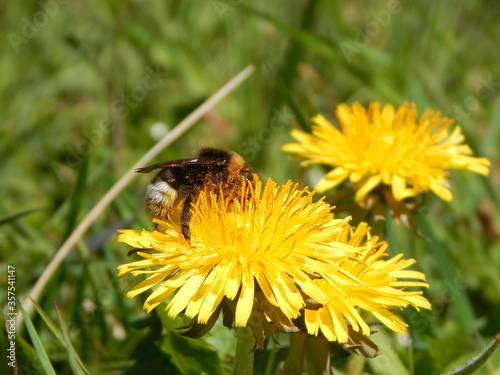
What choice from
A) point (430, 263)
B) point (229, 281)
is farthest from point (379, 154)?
point (430, 263)

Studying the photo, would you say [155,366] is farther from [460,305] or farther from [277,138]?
[277,138]

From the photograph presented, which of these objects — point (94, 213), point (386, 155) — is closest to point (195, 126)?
point (94, 213)

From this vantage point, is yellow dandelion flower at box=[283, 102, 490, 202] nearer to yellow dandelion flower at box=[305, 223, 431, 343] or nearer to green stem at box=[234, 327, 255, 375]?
yellow dandelion flower at box=[305, 223, 431, 343]

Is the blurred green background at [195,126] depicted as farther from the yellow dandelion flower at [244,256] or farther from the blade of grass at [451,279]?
the yellow dandelion flower at [244,256]

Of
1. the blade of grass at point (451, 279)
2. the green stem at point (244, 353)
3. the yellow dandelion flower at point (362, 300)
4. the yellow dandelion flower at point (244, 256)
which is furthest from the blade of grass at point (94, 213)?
the blade of grass at point (451, 279)

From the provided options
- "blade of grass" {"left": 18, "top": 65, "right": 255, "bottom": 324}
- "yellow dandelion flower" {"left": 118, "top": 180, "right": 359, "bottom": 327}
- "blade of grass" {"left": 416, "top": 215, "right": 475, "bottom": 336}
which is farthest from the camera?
"blade of grass" {"left": 416, "top": 215, "right": 475, "bottom": 336}

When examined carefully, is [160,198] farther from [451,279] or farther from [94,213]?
[451,279]

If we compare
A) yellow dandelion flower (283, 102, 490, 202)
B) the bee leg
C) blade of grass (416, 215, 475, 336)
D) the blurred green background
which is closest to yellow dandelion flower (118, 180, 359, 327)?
the bee leg
